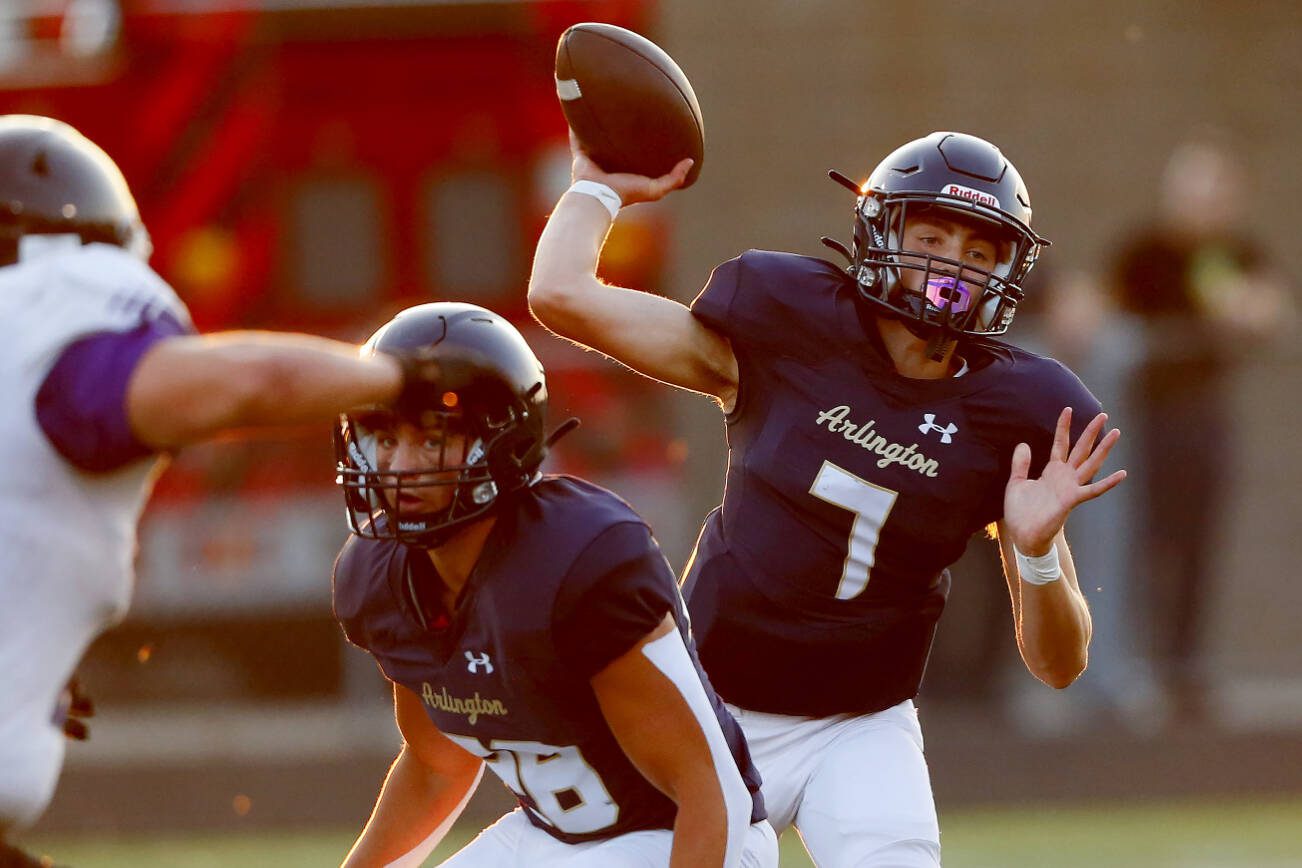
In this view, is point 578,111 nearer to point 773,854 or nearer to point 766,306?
point 766,306

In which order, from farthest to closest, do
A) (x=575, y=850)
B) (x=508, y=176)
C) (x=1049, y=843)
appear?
(x=508, y=176) < (x=1049, y=843) < (x=575, y=850)

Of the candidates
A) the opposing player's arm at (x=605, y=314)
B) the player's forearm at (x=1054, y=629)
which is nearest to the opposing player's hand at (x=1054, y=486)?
the player's forearm at (x=1054, y=629)

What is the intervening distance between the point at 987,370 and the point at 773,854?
0.98m

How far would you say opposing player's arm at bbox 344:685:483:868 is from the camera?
3.68m

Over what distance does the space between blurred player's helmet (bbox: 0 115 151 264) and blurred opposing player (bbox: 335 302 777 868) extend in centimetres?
52

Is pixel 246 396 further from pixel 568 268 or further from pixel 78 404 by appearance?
pixel 568 268

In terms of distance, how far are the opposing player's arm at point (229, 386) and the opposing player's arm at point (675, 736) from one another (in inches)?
27.0

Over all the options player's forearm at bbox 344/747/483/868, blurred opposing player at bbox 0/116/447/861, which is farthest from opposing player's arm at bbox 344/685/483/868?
blurred opposing player at bbox 0/116/447/861

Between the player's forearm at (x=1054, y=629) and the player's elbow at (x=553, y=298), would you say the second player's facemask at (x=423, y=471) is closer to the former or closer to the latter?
the player's elbow at (x=553, y=298)

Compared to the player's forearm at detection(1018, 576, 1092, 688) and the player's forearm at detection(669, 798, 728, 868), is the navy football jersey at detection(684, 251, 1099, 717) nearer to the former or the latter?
the player's forearm at detection(1018, 576, 1092, 688)

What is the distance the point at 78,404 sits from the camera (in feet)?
8.82

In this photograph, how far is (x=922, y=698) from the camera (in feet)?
28.4

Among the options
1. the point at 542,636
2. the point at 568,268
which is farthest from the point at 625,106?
the point at 542,636

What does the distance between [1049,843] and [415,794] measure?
3.53 meters
